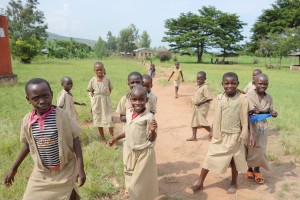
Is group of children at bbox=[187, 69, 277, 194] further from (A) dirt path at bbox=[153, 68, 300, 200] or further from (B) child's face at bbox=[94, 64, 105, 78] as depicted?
(B) child's face at bbox=[94, 64, 105, 78]

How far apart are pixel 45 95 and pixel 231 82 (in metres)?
2.21

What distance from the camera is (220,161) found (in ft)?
11.3

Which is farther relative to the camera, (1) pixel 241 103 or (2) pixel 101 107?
(2) pixel 101 107

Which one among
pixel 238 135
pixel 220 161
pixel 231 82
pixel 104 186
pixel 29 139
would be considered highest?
pixel 231 82

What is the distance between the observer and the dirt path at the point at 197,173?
11.8 ft

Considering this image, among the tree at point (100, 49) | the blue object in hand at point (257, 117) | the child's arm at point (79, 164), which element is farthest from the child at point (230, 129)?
the tree at point (100, 49)

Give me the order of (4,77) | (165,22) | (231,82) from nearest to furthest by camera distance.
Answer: (231,82), (4,77), (165,22)

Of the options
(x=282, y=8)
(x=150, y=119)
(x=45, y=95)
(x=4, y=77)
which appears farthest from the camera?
(x=282, y=8)

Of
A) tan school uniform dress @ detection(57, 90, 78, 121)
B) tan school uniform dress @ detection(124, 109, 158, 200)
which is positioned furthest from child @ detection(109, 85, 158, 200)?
tan school uniform dress @ detection(57, 90, 78, 121)

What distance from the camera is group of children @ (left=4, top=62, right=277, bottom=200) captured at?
7.33 feet

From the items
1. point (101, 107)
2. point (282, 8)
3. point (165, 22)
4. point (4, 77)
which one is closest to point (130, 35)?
point (165, 22)

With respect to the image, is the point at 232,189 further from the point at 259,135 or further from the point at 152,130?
the point at 152,130

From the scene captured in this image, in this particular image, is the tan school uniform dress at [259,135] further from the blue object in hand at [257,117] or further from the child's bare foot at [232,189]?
the child's bare foot at [232,189]

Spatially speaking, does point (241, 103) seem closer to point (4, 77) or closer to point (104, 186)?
point (104, 186)
